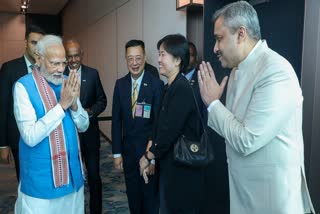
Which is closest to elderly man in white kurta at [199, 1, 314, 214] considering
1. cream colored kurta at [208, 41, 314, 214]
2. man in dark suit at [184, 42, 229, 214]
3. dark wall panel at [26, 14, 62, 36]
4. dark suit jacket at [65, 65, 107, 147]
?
cream colored kurta at [208, 41, 314, 214]

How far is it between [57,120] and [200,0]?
162cm

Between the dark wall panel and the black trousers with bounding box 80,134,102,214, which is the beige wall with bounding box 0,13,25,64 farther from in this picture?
the black trousers with bounding box 80,134,102,214

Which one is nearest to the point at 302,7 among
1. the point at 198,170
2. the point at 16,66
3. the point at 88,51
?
the point at 198,170

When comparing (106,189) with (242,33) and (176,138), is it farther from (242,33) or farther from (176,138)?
(242,33)

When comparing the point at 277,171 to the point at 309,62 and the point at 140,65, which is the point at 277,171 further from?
A: the point at 140,65

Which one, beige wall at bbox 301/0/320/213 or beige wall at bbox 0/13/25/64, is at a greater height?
beige wall at bbox 0/13/25/64

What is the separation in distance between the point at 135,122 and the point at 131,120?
0.04 metres

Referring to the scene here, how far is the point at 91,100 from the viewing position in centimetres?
271

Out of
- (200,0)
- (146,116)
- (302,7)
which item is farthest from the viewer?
(200,0)

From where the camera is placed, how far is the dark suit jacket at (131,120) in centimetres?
238

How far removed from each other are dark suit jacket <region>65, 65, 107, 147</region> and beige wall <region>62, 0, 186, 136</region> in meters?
0.94

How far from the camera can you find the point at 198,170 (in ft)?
6.13

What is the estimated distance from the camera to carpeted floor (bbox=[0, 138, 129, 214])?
10.2 feet

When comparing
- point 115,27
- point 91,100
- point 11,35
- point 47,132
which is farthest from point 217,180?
point 11,35
